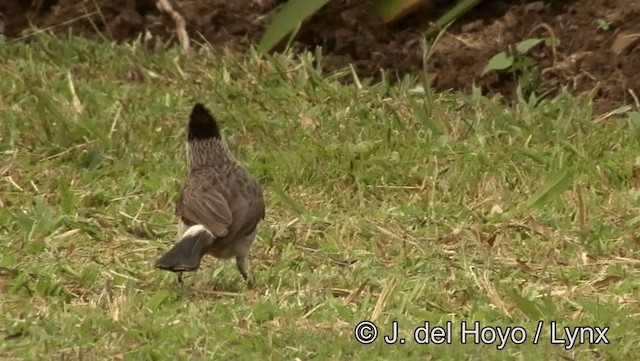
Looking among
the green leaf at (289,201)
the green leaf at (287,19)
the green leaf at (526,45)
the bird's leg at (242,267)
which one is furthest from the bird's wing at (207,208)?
the green leaf at (526,45)

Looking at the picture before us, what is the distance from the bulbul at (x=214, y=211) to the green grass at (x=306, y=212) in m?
0.20

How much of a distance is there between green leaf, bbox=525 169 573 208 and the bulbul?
1.51 metres

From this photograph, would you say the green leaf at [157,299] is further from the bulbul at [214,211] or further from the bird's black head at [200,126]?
the bird's black head at [200,126]

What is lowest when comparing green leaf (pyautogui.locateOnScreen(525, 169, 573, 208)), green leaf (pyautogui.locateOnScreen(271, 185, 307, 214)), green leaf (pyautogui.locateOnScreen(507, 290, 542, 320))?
green leaf (pyautogui.locateOnScreen(525, 169, 573, 208))

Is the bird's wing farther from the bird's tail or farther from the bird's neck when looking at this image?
the bird's neck

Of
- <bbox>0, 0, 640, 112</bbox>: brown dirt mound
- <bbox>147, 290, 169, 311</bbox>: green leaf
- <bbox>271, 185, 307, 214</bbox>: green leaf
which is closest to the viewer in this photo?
<bbox>147, 290, 169, 311</bbox>: green leaf

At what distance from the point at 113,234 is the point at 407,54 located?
3.16 metres

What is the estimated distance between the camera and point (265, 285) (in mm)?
7352

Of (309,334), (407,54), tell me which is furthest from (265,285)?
(407,54)

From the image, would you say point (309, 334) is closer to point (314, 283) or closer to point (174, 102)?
point (314, 283)

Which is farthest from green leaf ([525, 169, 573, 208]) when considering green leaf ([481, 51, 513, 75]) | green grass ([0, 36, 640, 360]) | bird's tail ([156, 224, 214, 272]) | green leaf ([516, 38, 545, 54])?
bird's tail ([156, 224, 214, 272])

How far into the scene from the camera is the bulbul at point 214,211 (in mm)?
7012

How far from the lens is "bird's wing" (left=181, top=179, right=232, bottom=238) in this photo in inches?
287

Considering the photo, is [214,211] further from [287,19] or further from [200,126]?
[287,19]
